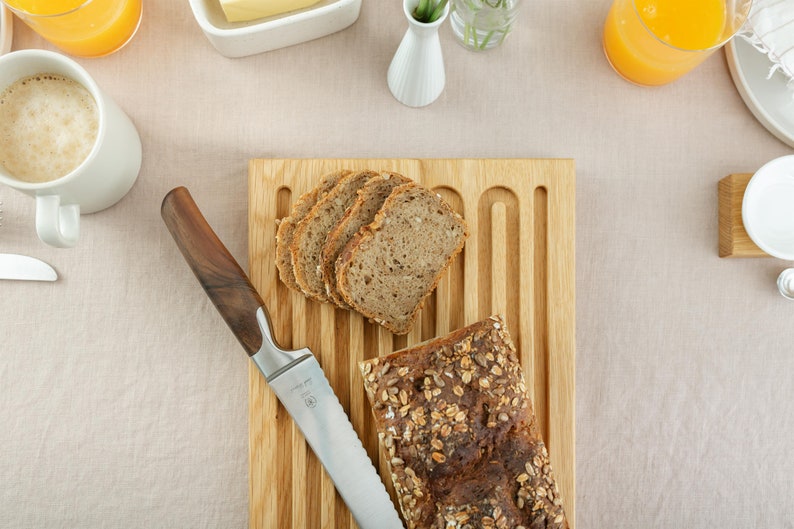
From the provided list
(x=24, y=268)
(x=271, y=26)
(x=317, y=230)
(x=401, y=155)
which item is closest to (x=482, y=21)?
(x=401, y=155)

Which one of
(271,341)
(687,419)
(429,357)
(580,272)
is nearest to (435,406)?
(429,357)

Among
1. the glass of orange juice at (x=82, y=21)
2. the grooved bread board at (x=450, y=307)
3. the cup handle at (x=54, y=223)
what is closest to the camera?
the cup handle at (x=54, y=223)

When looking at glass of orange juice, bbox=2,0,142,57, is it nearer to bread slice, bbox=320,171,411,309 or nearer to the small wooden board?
bread slice, bbox=320,171,411,309

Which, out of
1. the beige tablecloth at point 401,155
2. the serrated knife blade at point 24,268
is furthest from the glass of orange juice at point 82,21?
the serrated knife blade at point 24,268

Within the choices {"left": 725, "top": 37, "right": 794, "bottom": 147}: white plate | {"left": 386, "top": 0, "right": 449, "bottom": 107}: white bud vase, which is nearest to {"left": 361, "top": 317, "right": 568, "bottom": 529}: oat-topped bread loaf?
{"left": 386, "top": 0, "right": 449, "bottom": 107}: white bud vase

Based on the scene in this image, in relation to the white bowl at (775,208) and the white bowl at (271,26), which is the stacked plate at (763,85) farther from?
the white bowl at (271,26)
